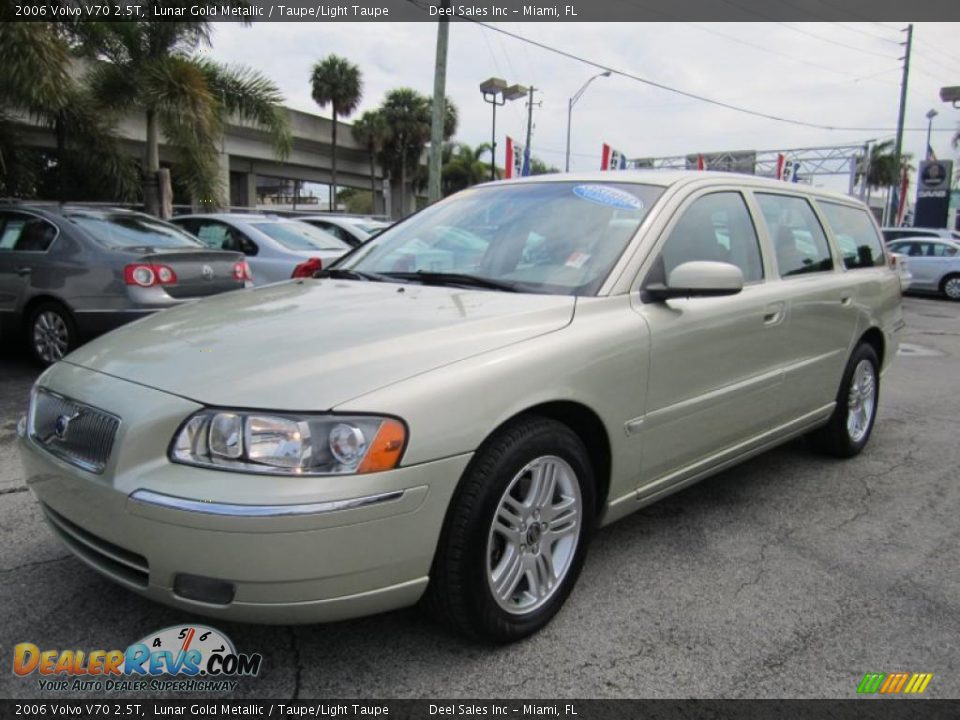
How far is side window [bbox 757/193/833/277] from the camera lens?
385cm

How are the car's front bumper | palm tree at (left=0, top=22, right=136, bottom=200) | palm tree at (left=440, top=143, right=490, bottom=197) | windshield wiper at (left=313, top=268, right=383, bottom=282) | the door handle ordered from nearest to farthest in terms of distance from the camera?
1. the car's front bumper
2. windshield wiper at (left=313, top=268, right=383, bottom=282)
3. the door handle
4. palm tree at (left=0, top=22, right=136, bottom=200)
5. palm tree at (left=440, top=143, right=490, bottom=197)

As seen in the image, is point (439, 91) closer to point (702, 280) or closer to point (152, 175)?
point (152, 175)

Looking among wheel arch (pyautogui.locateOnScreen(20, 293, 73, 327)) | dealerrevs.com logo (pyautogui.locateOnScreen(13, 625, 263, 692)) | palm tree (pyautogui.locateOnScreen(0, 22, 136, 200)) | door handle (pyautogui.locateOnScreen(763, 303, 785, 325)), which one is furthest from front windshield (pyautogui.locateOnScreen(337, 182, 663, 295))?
palm tree (pyautogui.locateOnScreen(0, 22, 136, 200))

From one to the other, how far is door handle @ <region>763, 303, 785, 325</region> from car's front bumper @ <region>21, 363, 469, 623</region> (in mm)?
2001

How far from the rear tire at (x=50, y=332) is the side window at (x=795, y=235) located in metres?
5.49

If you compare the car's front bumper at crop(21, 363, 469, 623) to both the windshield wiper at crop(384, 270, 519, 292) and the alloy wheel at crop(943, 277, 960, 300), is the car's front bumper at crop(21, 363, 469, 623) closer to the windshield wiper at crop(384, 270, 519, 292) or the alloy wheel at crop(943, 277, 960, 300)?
the windshield wiper at crop(384, 270, 519, 292)

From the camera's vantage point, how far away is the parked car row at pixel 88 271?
616 centimetres

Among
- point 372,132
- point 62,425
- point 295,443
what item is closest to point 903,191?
point 372,132

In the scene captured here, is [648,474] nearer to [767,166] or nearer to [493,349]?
[493,349]

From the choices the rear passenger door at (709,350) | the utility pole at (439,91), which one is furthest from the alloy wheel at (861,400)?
the utility pole at (439,91)

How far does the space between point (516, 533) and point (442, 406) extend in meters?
0.59

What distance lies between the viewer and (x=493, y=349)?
2379mm

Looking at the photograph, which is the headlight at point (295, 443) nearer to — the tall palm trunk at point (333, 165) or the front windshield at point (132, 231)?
the front windshield at point (132, 231)

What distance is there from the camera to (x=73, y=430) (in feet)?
7.66
